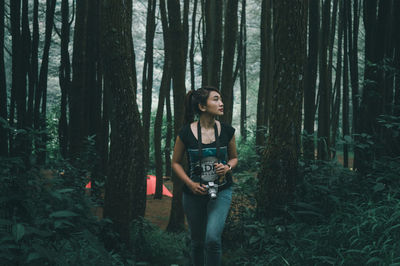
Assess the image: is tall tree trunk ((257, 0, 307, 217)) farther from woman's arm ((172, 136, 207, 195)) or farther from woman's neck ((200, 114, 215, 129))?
woman's arm ((172, 136, 207, 195))

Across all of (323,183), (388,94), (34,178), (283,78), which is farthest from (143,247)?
(388,94)

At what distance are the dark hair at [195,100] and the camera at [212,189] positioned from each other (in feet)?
2.25

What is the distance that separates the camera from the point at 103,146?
290 inches

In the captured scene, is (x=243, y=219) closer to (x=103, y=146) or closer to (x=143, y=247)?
(x=143, y=247)

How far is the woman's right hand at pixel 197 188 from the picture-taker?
2955 mm

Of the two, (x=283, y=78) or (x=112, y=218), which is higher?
(x=283, y=78)

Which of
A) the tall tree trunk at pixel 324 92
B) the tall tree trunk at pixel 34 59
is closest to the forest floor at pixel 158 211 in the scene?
the tall tree trunk at pixel 34 59

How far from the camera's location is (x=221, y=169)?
2.98m

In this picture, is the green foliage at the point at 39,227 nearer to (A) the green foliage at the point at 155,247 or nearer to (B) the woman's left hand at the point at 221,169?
(A) the green foliage at the point at 155,247

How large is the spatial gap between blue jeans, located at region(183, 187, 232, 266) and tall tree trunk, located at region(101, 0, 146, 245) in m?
1.54

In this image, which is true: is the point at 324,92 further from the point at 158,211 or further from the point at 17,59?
the point at 17,59

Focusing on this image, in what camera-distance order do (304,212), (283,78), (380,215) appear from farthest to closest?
(283,78)
(304,212)
(380,215)

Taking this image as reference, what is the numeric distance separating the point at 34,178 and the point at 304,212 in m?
2.96

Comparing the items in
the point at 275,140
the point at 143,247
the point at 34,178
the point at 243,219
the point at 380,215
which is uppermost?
the point at 275,140
